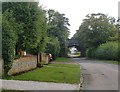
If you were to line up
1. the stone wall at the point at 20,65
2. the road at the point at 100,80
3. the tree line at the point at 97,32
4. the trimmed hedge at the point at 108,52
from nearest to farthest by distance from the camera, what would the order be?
the road at the point at 100,80, the stone wall at the point at 20,65, the trimmed hedge at the point at 108,52, the tree line at the point at 97,32

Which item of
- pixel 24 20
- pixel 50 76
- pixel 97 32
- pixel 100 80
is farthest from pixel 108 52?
pixel 100 80

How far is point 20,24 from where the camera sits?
25578 millimetres

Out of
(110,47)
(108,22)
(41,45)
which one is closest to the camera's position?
(41,45)

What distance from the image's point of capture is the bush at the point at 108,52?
6587 cm

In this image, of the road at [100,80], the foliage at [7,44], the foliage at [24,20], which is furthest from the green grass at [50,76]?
the foliage at [24,20]

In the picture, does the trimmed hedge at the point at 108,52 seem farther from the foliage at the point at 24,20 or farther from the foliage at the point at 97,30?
the foliage at the point at 24,20

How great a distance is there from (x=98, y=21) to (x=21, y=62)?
63.5m

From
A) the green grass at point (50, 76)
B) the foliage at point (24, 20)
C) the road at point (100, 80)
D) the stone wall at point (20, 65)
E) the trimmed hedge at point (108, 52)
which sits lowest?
the road at point (100, 80)

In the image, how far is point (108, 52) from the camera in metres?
71.1

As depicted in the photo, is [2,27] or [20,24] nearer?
[2,27]

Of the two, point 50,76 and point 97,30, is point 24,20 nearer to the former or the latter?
point 50,76

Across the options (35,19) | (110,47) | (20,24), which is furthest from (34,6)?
(110,47)

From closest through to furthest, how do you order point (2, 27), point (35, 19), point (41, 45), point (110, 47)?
1. point (2, 27)
2. point (35, 19)
3. point (41, 45)
4. point (110, 47)

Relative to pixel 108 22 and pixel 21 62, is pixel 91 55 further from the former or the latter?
pixel 21 62
